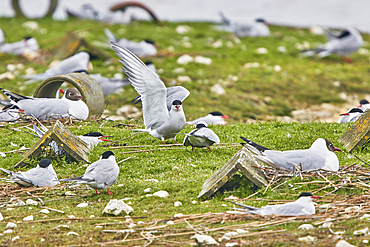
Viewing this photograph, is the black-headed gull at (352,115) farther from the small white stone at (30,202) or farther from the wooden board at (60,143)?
the small white stone at (30,202)

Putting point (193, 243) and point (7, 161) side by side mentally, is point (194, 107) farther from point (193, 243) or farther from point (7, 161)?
point (193, 243)

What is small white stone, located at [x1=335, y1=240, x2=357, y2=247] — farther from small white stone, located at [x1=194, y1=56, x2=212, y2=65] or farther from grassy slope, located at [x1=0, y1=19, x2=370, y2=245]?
small white stone, located at [x1=194, y1=56, x2=212, y2=65]

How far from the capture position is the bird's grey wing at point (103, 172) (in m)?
5.61

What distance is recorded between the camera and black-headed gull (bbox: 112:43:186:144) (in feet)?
22.5

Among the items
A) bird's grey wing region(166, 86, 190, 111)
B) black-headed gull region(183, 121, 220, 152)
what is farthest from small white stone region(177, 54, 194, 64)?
black-headed gull region(183, 121, 220, 152)

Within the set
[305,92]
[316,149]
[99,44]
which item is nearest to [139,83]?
[316,149]

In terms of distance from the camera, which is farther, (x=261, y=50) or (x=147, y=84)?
(x=261, y=50)

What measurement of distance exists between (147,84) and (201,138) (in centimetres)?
124

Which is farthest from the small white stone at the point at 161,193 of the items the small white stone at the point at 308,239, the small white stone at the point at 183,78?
the small white stone at the point at 183,78

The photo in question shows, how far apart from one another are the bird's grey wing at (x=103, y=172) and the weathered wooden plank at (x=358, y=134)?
3948 mm

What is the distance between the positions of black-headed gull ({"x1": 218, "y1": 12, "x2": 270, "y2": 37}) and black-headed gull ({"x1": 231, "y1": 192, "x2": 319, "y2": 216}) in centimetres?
1762

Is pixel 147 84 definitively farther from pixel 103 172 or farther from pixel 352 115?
pixel 352 115

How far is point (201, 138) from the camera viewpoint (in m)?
7.21

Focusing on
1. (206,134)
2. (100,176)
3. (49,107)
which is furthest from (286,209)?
(49,107)
